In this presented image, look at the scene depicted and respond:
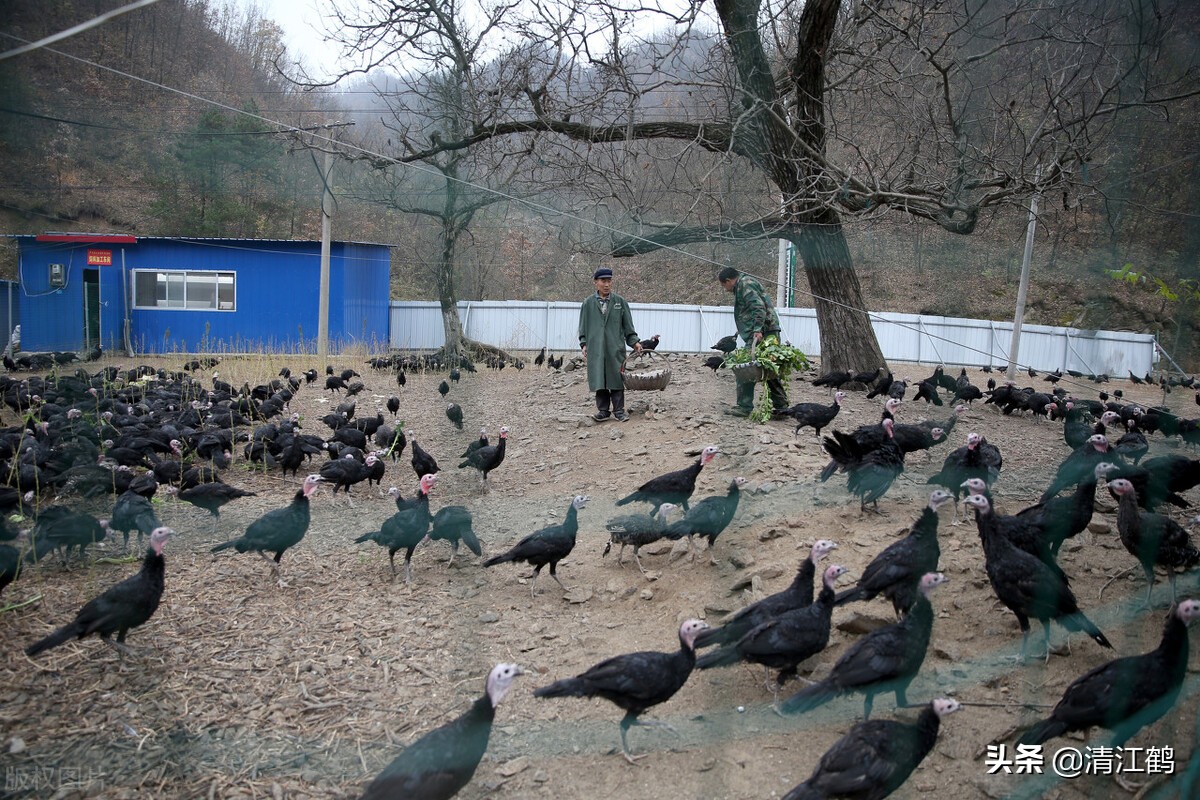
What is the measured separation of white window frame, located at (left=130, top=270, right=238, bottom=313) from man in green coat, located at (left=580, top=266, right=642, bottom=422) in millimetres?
12493

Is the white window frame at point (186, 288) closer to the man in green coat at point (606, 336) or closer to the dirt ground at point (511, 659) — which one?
the man in green coat at point (606, 336)

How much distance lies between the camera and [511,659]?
132 inches

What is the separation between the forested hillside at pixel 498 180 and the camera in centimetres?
280

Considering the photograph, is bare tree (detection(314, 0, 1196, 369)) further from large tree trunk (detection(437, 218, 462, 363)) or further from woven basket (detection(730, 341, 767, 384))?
large tree trunk (detection(437, 218, 462, 363))

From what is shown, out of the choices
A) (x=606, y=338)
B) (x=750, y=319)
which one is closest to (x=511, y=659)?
(x=750, y=319)

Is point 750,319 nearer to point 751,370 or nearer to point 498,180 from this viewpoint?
point 751,370

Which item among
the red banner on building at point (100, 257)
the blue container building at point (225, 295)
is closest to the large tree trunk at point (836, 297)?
the blue container building at point (225, 295)

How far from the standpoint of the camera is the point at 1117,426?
689 cm

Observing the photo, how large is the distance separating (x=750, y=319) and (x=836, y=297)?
1506mm

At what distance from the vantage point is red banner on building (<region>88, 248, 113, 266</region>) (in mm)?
15375

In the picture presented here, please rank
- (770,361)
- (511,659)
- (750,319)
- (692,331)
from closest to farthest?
(511,659) < (770,361) < (750,319) < (692,331)

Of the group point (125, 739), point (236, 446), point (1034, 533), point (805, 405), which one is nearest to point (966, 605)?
point (1034, 533)

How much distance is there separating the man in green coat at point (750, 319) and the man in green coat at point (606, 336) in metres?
1.05

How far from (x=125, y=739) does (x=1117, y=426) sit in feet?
25.3
